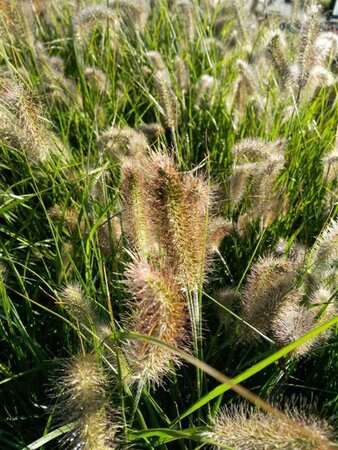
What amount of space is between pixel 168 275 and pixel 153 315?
10cm

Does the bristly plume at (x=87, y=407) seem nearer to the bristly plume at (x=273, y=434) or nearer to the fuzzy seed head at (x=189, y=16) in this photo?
the bristly plume at (x=273, y=434)

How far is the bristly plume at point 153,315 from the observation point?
45.2 inches

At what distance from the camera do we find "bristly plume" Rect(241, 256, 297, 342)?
4.92 ft

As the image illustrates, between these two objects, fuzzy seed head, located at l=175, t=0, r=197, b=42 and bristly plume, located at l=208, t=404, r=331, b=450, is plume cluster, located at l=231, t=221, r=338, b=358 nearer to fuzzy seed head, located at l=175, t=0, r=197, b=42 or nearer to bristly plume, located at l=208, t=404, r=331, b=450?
bristly plume, located at l=208, t=404, r=331, b=450

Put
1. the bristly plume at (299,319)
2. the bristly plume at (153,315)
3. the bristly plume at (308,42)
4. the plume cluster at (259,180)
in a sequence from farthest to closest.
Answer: the bristly plume at (308,42), the plume cluster at (259,180), the bristly plume at (299,319), the bristly plume at (153,315)

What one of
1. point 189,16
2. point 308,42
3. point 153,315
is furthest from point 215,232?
point 189,16

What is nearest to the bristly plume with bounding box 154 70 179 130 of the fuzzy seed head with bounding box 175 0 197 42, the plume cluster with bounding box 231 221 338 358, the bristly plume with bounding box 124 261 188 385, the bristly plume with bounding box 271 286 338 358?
the plume cluster with bounding box 231 221 338 358

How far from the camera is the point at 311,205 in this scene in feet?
8.39

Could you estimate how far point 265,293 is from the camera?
152 cm

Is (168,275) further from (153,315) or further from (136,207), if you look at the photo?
(136,207)

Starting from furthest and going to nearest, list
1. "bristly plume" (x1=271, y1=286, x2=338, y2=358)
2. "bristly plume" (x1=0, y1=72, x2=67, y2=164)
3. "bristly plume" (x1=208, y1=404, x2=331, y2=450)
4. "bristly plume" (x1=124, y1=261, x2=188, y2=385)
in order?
"bristly plume" (x1=0, y1=72, x2=67, y2=164) < "bristly plume" (x1=271, y1=286, x2=338, y2=358) < "bristly plume" (x1=124, y1=261, x2=188, y2=385) < "bristly plume" (x1=208, y1=404, x2=331, y2=450)

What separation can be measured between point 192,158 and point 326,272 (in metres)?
1.44

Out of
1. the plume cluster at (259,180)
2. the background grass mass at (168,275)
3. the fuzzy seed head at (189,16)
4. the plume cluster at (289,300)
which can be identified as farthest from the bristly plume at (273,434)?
the fuzzy seed head at (189,16)

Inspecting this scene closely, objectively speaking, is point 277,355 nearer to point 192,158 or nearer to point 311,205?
point 311,205
